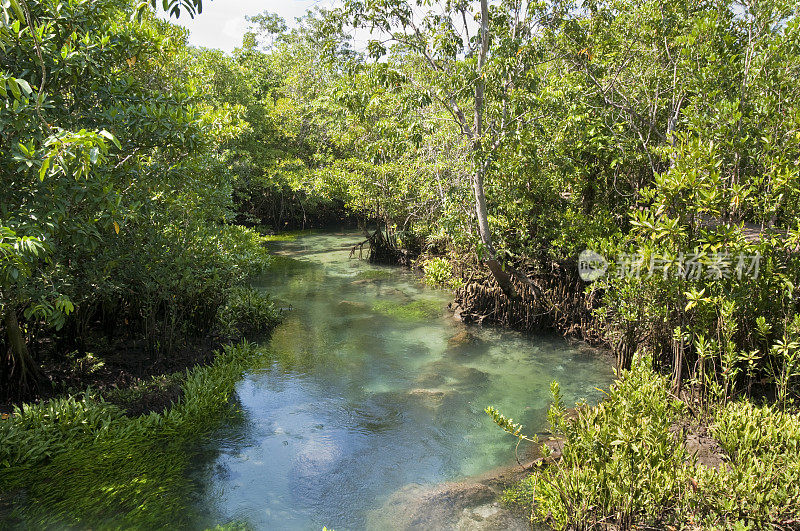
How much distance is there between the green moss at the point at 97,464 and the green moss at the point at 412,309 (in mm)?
5580

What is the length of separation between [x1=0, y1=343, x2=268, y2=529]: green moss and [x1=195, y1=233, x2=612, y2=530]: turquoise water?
379 millimetres

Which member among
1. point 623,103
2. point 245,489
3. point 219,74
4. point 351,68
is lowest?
point 245,489

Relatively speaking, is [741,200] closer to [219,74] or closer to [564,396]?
[564,396]

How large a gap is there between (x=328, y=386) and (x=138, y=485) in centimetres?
318

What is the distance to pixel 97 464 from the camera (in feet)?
18.1

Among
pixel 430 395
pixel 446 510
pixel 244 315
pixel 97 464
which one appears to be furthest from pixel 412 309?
pixel 97 464

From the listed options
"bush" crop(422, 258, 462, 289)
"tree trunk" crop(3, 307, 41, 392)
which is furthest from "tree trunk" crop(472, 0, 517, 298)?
"tree trunk" crop(3, 307, 41, 392)

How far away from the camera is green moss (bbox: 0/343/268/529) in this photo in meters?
4.86

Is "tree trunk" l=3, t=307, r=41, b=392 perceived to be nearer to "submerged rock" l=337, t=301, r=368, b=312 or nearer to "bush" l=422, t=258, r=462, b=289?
"submerged rock" l=337, t=301, r=368, b=312

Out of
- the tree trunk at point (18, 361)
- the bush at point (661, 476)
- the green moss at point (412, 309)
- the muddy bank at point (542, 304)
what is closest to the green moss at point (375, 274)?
the green moss at point (412, 309)

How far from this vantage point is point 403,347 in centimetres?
969

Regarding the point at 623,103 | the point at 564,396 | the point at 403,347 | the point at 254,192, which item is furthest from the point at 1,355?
the point at 254,192

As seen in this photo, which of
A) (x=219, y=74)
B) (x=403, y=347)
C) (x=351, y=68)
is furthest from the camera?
(x=219, y=74)

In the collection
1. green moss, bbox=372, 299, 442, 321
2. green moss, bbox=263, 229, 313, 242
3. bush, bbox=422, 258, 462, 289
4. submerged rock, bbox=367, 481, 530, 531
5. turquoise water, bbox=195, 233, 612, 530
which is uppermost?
green moss, bbox=263, 229, 313, 242
